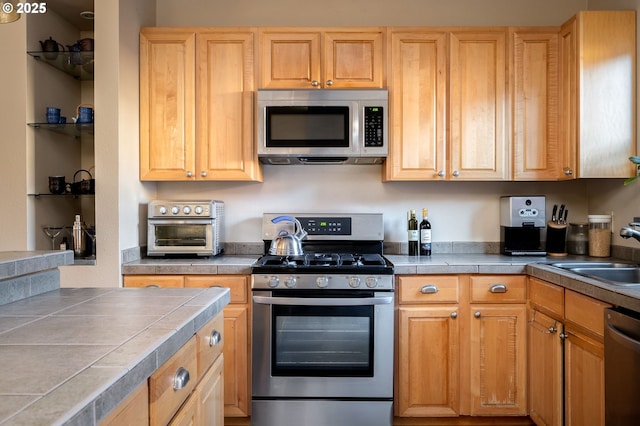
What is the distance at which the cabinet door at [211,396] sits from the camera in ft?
4.07

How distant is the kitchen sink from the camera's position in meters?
2.29

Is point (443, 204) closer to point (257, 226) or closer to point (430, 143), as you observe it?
point (430, 143)

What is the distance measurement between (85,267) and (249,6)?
1.98 m

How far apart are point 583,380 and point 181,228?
7.24 ft

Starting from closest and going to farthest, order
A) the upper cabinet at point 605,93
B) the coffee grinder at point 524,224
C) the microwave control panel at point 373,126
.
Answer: the upper cabinet at point 605,93 → the microwave control panel at point 373,126 → the coffee grinder at point 524,224

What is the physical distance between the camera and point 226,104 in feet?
9.00

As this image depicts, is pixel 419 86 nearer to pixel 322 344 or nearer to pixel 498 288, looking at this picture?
pixel 498 288

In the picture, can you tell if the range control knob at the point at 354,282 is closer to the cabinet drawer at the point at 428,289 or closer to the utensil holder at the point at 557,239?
the cabinet drawer at the point at 428,289

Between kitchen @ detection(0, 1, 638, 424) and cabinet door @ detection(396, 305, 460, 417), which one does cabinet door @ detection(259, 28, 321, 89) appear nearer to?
kitchen @ detection(0, 1, 638, 424)

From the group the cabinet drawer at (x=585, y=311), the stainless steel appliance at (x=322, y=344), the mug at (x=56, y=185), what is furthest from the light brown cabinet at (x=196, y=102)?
the cabinet drawer at (x=585, y=311)

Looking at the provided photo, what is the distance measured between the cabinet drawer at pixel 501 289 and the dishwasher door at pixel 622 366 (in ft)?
2.46

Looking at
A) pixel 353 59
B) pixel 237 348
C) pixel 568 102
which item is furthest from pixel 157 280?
pixel 568 102

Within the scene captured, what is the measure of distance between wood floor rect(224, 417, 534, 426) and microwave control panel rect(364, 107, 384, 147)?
1.57m

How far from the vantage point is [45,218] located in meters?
2.60
